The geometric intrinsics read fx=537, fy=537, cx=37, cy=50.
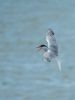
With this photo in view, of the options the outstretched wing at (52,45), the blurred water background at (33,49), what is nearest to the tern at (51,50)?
the outstretched wing at (52,45)

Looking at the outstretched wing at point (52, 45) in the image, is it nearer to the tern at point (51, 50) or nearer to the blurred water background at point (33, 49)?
the tern at point (51, 50)

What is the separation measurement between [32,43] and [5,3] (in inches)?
72.7

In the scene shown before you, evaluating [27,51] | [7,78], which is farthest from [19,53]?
[7,78]

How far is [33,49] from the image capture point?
6398mm

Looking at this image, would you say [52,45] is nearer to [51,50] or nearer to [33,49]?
[51,50]

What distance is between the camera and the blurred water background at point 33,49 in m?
5.85

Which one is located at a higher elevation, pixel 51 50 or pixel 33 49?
pixel 33 49

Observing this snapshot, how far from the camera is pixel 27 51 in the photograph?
6.82 m

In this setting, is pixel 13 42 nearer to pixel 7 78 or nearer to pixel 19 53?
pixel 19 53

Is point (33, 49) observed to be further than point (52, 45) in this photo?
Yes

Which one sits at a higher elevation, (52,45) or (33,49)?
(33,49)

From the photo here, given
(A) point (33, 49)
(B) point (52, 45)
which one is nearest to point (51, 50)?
(B) point (52, 45)

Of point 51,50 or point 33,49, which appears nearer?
point 51,50

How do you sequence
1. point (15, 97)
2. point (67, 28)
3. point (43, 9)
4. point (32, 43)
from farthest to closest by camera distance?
point (43, 9)
point (67, 28)
point (32, 43)
point (15, 97)
